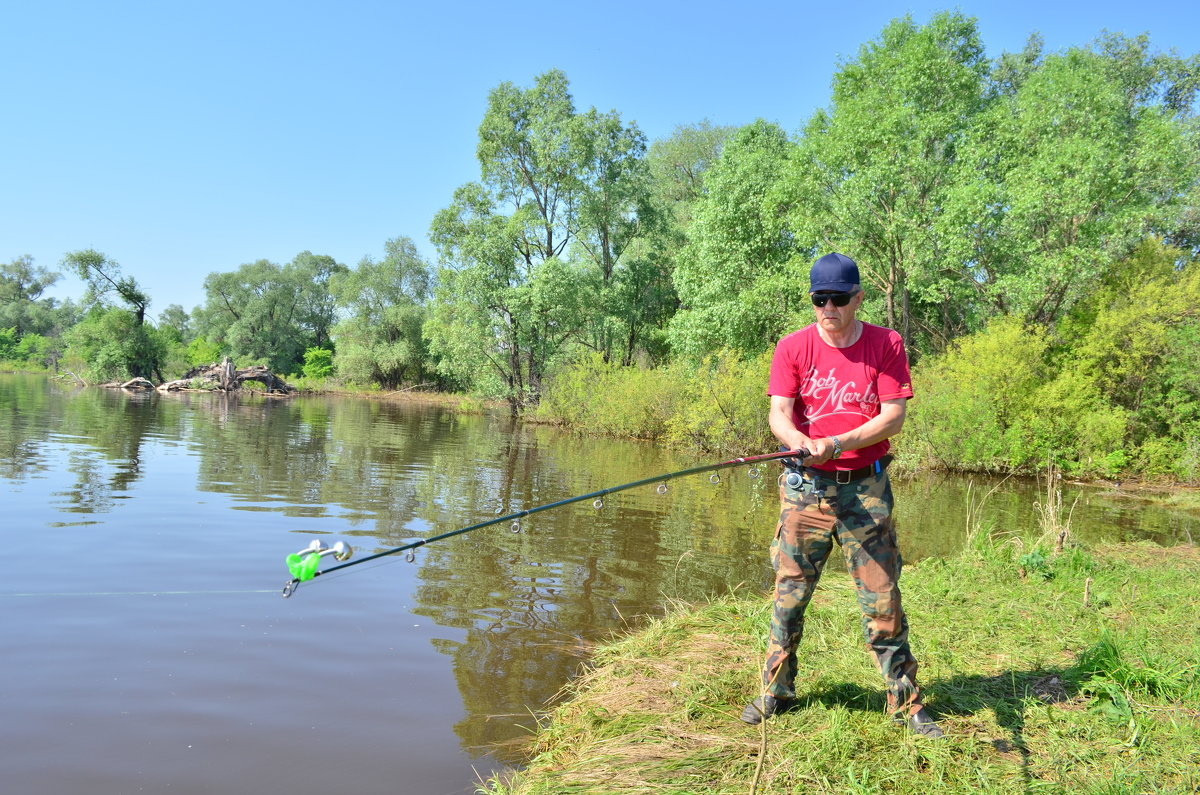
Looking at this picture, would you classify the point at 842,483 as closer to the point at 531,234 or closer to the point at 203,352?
the point at 531,234

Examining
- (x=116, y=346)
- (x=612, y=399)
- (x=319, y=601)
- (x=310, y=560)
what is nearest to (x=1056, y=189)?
(x=612, y=399)

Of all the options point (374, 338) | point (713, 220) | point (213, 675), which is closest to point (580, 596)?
point (213, 675)

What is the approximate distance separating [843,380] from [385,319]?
53557 mm

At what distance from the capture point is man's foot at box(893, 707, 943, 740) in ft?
11.1

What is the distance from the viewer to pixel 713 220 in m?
27.7

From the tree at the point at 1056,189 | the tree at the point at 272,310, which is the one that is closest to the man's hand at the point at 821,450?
the tree at the point at 1056,189

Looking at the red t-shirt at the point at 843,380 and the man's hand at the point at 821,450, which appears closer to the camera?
the man's hand at the point at 821,450

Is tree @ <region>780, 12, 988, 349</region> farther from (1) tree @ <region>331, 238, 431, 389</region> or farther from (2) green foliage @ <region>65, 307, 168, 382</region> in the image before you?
(2) green foliage @ <region>65, 307, 168, 382</region>

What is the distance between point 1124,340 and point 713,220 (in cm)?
1403

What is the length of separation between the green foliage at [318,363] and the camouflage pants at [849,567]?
193 feet

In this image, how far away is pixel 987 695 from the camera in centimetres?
386

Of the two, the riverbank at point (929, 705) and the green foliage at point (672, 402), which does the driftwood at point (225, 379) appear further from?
the riverbank at point (929, 705)

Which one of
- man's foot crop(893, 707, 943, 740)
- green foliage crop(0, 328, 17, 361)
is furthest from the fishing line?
green foliage crop(0, 328, 17, 361)

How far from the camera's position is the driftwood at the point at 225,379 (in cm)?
4747
